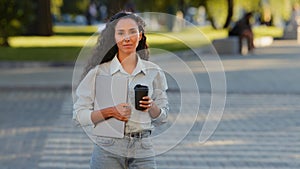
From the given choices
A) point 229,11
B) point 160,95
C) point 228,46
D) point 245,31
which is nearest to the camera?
point 160,95

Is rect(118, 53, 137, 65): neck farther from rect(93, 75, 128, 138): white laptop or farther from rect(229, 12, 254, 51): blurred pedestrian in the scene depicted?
rect(229, 12, 254, 51): blurred pedestrian

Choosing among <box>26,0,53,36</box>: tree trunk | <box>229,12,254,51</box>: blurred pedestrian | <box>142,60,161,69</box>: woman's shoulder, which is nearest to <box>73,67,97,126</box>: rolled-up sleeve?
<box>142,60,161,69</box>: woman's shoulder

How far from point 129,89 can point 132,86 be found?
4 centimetres

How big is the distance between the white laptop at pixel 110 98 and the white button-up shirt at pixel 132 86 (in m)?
0.03

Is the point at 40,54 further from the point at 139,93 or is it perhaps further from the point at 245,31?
the point at 139,93

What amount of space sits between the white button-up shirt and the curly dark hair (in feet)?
0.14

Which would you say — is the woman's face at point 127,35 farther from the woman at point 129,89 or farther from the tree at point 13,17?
the tree at point 13,17

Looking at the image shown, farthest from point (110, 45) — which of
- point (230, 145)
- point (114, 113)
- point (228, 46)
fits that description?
point (228, 46)

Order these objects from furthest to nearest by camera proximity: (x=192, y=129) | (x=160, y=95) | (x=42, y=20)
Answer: (x=42, y=20), (x=192, y=129), (x=160, y=95)

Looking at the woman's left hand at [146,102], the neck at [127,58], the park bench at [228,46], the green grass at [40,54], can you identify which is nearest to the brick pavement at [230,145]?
the neck at [127,58]

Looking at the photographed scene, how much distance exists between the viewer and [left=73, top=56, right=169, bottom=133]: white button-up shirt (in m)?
4.06

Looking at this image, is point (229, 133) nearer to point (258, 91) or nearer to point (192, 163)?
point (192, 163)


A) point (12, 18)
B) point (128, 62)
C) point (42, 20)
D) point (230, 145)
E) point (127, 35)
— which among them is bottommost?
point (42, 20)

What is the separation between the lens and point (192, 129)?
1020 cm
